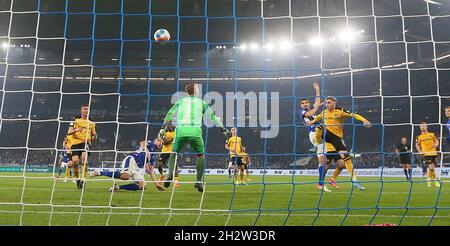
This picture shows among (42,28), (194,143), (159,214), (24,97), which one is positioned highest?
(42,28)

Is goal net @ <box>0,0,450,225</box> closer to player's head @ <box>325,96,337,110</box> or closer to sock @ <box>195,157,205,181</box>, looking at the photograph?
player's head @ <box>325,96,337,110</box>

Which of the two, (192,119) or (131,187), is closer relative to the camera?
(192,119)

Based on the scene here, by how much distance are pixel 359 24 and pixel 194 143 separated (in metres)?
20.4

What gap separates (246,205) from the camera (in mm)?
7402

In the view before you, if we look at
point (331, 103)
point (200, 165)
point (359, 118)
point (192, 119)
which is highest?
point (331, 103)

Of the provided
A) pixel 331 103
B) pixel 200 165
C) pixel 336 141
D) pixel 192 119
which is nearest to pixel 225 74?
pixel 331 103

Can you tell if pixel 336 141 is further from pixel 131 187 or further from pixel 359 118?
pixel 131 187

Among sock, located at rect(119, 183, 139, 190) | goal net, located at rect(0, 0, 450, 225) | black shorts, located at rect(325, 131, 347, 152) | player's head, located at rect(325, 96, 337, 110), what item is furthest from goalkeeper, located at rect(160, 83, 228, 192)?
goal net, located at rect(0, 0, 450, 225)

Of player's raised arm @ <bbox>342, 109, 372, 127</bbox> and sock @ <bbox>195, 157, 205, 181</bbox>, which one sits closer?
sock @ <bbox>195, 157, 205, 181</bbox>

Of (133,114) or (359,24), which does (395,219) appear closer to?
(133,114)

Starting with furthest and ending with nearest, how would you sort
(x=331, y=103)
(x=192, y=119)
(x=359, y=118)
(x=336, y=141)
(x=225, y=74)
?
1. (x=225, y=74)
2. (x=336, y=141)
3. (x=331, y=103)
4. (x=359, y=118)
5. (x=192, y=119)

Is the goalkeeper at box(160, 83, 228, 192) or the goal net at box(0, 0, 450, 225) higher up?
the goal net at box(0, 0, 450, 225)

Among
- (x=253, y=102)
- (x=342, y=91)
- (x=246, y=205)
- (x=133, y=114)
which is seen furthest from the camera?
(x=342, y=91)
